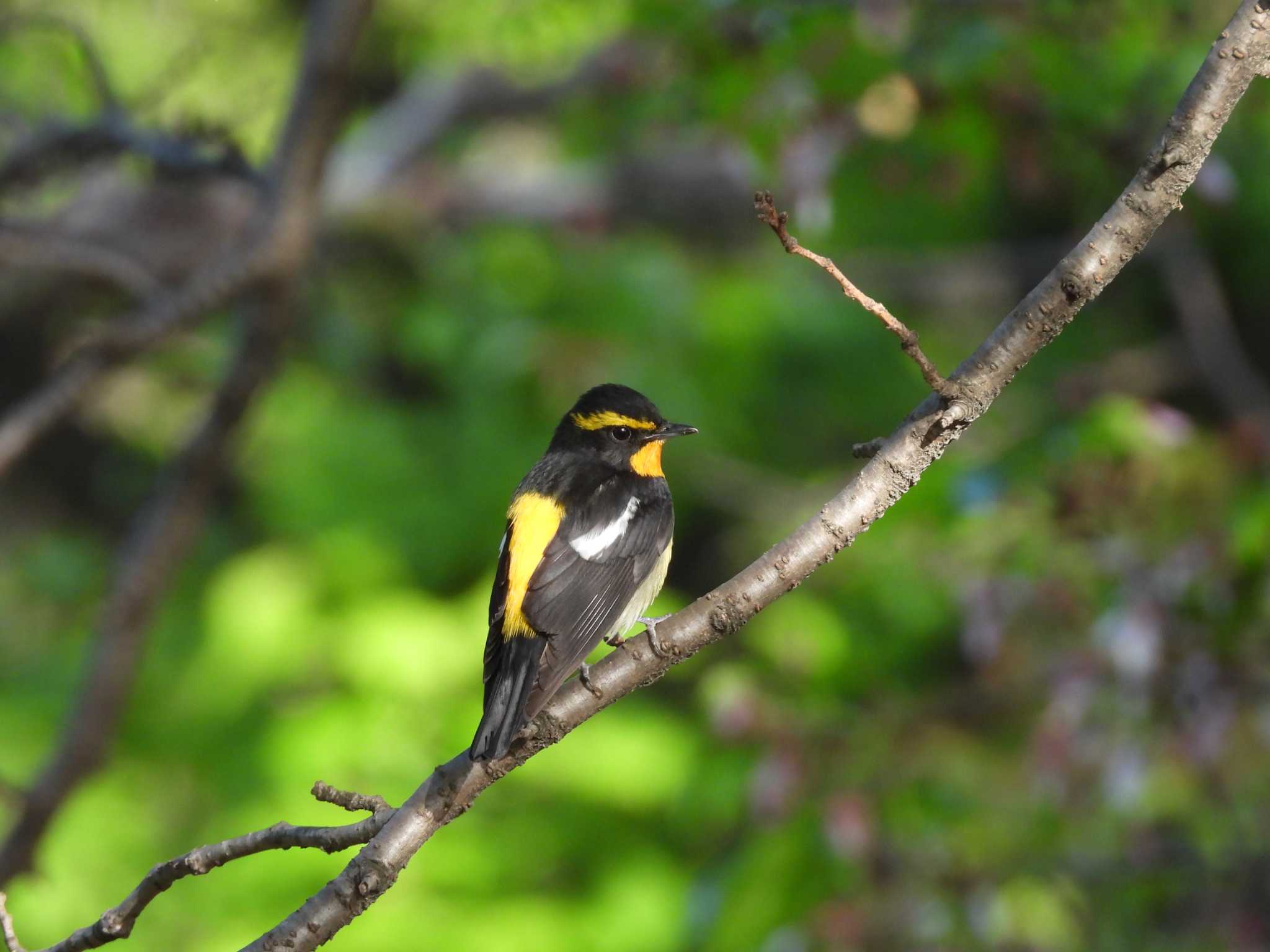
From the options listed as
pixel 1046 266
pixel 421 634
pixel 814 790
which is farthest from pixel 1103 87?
pixel 1046 266

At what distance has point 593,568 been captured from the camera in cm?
291

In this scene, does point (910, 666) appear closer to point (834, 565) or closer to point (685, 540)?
point (834, 565)

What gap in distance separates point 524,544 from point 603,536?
0.58 feet

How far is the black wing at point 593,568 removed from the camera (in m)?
2.69

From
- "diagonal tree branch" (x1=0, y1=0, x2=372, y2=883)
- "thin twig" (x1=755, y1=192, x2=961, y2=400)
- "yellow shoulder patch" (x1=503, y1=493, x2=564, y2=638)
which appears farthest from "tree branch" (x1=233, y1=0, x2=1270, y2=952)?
"diagonal tree branch" (x1=0, y1=0, x2=372, y2=883)

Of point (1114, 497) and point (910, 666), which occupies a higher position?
point (910, 666)

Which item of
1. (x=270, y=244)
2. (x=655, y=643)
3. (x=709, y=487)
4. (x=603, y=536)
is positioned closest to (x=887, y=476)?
(x=655, y=643)

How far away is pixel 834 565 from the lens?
5.83 metres

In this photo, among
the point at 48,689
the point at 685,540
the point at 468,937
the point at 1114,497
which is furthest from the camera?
the point at 685,540

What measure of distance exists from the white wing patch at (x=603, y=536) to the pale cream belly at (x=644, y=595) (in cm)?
11

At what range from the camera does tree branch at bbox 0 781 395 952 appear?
180cm

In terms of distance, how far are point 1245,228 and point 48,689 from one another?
783 centimetres

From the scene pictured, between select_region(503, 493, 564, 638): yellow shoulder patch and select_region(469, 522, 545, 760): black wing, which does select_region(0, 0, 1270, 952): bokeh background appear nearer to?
select_region(503, 493, 564, 638): yellow shoulder patch

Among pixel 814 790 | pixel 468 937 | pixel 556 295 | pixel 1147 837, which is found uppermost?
pixel 556 295
